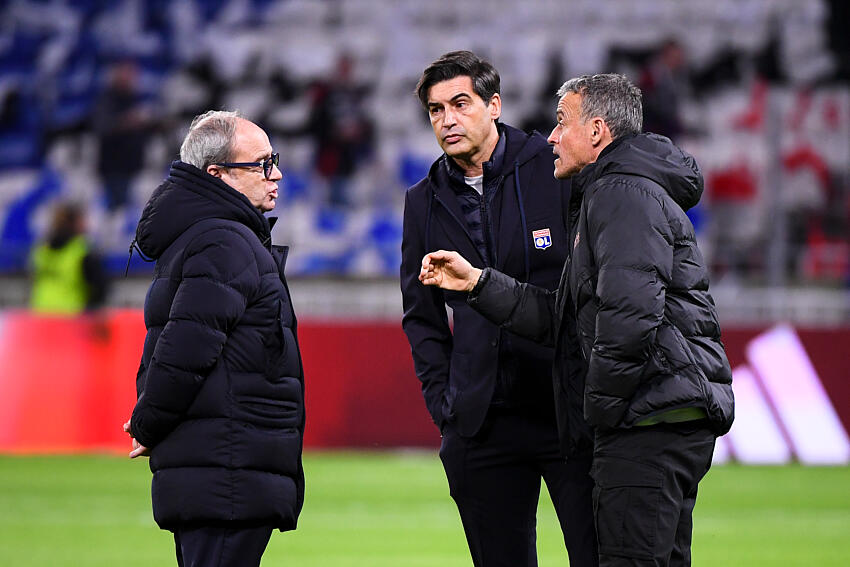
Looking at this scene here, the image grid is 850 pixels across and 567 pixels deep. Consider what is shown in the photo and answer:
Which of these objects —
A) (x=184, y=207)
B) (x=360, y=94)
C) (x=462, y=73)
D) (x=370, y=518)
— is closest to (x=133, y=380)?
(x=370, y=518)

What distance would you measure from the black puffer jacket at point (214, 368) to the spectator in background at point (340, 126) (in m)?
13.5

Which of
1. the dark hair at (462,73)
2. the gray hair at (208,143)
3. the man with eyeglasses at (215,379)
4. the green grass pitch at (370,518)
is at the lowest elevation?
the green grass pitch at (370,518)

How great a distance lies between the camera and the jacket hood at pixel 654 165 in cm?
411

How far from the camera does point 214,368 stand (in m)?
4.16

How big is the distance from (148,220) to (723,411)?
1.89m

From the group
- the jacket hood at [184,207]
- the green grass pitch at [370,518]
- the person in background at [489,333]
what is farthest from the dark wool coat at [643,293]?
the green grass pitch at [370,518]

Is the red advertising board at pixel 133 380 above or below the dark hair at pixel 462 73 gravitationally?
below

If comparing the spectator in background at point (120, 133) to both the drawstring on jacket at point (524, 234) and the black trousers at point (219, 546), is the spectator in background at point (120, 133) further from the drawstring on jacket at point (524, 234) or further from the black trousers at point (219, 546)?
the black trousers at point (219, 546)

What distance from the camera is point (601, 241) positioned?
402 centimetres

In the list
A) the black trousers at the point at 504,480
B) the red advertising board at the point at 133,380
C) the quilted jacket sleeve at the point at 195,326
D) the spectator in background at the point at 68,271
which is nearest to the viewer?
the quilted jacket sleeve at the point at 195,326

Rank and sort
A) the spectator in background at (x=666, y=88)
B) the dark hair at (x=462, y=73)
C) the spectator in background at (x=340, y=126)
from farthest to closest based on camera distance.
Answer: the spectator in background at (x=340, y=126) → the spectator in background at (x=666, y=88) → the dark hair at (x=462, y=73)

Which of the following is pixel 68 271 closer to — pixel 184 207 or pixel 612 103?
pixel 184 207

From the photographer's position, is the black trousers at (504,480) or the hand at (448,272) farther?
the black trousers at (504,480)

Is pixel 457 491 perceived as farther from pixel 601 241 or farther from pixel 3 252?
pixel 3 252
